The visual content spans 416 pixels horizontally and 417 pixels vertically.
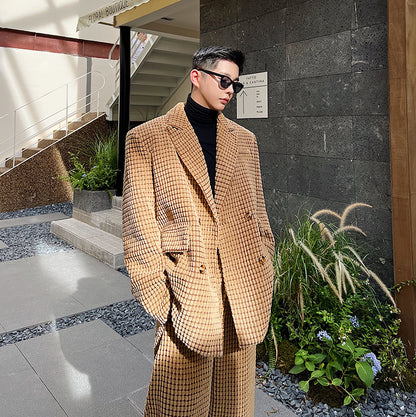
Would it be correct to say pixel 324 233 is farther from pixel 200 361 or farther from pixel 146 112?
pixel 146 112

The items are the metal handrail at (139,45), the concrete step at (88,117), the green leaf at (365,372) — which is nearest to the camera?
the green leaf at (365,372)

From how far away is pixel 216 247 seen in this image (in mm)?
1327

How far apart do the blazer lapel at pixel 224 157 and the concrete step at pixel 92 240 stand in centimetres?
310

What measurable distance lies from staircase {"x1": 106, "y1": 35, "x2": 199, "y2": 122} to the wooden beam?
4.69m

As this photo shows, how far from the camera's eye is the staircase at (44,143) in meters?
7.39

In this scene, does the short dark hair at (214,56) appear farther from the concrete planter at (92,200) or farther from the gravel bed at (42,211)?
the gravel bed at (42,211)

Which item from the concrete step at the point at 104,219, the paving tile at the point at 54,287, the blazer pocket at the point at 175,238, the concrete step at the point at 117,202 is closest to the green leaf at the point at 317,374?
the blazer pocket at the point at 175,238

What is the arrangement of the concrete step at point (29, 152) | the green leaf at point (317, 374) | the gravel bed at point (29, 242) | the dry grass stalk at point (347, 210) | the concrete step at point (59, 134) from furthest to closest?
the concrete step at point (59, 134) < the concrete step at point (29, 152) < the gravel bed at point (29, 242) < the dry grass stalk at point (347, 210) < the green leaf at point (317, 374)

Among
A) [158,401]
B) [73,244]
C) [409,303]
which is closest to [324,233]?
[409,303]

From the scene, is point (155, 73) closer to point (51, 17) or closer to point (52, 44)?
point (52, 44)

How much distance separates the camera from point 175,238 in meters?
1.27

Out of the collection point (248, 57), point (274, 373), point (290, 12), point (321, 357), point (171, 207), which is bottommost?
point (274, 373)

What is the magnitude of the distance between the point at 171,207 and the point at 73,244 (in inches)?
164

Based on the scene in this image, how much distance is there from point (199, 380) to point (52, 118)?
823cm
